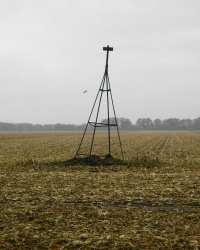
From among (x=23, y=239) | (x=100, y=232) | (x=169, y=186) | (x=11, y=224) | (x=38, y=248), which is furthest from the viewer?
(x=169, y=186)

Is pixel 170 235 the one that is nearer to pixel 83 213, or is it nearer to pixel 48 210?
pixel 83 213

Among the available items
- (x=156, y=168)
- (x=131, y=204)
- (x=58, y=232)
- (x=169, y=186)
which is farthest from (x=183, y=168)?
(x=58, y=232)

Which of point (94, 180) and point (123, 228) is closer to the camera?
point (123, 228)

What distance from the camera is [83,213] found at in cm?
789

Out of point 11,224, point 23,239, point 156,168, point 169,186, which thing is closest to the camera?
point 23,239

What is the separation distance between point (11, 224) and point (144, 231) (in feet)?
10.5

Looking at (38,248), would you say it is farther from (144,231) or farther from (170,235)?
(170,235)

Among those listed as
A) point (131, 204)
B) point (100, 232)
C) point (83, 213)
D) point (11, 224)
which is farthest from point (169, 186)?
point (11, 224)

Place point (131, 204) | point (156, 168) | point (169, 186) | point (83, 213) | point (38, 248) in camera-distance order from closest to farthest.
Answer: point (38, 248) < point (83, 213) < point (131, 204) < point (169, 186) < point (156, 168)

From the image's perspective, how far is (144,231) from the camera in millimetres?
6559

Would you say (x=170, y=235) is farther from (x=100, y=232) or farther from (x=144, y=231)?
(x=100, y=232)

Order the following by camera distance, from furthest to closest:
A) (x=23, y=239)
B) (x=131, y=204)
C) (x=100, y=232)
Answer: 1. (x=131, y=204)
2. (x=100, y=232)
3. (x=23, y=239)

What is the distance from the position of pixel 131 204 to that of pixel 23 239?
3674 mm

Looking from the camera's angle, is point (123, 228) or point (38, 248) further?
point (123, 228)
